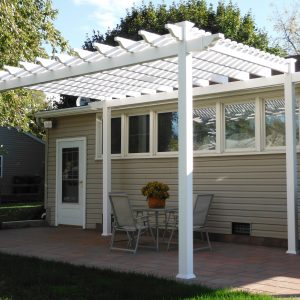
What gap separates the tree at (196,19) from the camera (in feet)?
78.6

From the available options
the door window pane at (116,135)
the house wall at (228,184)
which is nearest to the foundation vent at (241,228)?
the house wall at (228,184)

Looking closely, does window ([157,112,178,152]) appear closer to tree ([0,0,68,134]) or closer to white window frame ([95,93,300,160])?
white window frame ([95,93,300,160])

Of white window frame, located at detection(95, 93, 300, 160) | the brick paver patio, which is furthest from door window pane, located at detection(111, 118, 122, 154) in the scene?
the brick paver patio

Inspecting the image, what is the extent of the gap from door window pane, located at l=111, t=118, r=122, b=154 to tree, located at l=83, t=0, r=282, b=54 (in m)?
13.0

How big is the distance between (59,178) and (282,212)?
5.72 metres

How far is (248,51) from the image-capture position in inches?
285

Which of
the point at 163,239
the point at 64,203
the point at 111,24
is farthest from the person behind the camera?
the point at 111,24

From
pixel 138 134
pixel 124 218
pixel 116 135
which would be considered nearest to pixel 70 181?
pixel 116 135

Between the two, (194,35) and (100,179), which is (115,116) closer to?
(100,179)

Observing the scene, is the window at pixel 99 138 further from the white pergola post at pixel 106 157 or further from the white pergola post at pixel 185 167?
the white pergola post at pixel 185 167

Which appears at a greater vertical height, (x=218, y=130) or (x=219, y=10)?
(x=219, y=10)

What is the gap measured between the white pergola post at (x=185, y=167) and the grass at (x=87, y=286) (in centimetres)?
41

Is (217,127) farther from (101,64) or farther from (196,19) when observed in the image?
(196,19)

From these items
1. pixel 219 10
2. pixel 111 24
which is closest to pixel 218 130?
pixel 219 10
